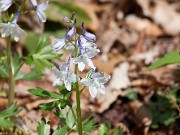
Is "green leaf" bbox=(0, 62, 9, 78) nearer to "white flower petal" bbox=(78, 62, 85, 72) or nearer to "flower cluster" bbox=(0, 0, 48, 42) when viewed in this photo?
"flower cluster" bbox=(0, 0, 48, 42)

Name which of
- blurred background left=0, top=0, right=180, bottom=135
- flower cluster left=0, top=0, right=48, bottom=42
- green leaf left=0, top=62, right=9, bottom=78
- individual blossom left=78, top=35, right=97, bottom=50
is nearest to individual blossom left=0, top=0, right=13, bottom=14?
flower cluster left=0, top=0, right=48, bottom=42

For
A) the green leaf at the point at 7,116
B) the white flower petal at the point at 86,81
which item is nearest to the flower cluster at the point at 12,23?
the green leaf at the point at 7,116

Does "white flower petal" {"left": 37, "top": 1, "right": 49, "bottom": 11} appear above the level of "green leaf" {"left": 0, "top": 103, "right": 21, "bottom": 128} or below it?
above

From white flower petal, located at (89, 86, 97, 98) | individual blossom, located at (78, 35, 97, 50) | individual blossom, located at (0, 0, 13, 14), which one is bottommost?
Result: white flower petal, located at (89, 86, 97, 98)

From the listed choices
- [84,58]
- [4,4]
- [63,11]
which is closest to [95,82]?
[84,58]

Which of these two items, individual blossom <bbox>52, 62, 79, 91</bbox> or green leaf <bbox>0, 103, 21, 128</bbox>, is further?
green leaf <bbox>0, 103, 21, 128</bbox>

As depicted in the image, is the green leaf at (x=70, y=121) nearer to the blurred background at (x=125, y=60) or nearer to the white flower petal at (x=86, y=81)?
the white flower petal at (x=86, y=81)

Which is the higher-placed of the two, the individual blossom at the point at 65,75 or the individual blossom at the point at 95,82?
the individual blossom at the point at 65,75

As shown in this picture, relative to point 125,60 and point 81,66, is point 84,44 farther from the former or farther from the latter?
point 125,60
